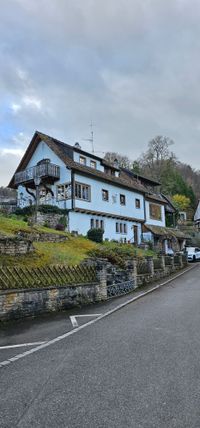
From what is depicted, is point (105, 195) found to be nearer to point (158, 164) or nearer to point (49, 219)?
point (49, 219)

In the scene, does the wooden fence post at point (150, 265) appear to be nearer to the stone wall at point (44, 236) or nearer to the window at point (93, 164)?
the stone wall at point (44, 236)

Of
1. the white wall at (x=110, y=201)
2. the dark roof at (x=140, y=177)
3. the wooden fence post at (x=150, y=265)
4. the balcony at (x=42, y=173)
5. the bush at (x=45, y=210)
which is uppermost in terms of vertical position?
the dark roof at (x=140, y=177)

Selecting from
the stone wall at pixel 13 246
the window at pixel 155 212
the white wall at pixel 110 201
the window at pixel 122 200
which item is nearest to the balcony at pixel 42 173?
the white wall at pixel 110 201

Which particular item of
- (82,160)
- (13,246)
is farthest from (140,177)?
(13,246)

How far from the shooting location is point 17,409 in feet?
14.1

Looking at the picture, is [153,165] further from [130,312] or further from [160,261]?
[130,312]

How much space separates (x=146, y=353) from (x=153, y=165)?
63.8 meters

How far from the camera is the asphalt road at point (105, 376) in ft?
13.3

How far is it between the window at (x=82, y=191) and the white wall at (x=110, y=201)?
368mm

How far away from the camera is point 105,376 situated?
539 cm

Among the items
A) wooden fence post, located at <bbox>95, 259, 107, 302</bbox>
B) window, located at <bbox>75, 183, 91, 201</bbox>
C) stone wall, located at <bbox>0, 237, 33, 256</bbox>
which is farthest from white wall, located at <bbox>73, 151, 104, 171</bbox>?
wooden fence post, located at <bbox>95, 259, 107, 302</bbox>

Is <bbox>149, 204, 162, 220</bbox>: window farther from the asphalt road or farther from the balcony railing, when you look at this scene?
the asphalt road

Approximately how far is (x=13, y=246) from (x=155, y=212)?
109 ft

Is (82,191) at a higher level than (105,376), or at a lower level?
higher
